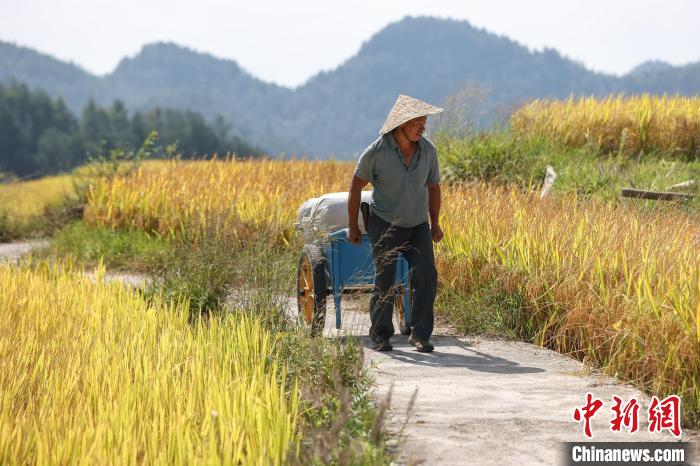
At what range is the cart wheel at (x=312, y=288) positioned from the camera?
698cm

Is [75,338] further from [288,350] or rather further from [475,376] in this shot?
[475,376]

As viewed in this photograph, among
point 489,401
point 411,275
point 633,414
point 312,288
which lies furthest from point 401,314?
point 633,414

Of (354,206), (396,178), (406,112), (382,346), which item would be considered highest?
(406,112)

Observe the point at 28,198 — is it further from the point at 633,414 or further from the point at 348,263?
the point at 633,414

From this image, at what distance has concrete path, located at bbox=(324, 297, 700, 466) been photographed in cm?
432

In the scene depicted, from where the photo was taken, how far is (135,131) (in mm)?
99812

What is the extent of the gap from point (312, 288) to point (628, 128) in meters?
11.6

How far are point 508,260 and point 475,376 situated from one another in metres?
1.99

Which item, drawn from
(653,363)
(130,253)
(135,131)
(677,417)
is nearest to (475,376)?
(653,363)

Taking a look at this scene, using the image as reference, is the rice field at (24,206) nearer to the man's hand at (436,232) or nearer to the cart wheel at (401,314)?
the cart wheel at (401,314)

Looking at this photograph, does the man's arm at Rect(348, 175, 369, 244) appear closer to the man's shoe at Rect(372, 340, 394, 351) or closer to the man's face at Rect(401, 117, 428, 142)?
the man's face at Rect(401, 117, 428, 142)

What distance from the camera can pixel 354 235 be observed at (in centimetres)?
702

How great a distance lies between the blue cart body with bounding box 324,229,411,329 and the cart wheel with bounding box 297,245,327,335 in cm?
8

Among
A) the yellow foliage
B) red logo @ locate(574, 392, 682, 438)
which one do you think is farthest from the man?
the yellow foliage
